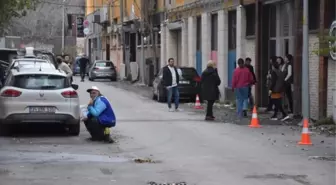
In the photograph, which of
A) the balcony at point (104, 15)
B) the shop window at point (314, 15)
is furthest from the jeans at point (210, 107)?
the balcony at point (104, 15)

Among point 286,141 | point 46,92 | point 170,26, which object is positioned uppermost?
point 170,26

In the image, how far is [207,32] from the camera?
1230 inches

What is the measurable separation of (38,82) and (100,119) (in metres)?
1.83

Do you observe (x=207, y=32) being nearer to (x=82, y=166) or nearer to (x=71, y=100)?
(x=71, y=100)

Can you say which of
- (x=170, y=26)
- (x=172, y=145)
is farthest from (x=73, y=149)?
(x=170, y=26)

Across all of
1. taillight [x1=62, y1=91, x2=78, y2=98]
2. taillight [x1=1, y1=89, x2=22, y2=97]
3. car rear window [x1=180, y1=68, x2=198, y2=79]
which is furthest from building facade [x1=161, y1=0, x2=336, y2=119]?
taillight [x1=1, y1=89, x2=22, y2=97]

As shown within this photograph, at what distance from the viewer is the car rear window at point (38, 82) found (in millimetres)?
15680

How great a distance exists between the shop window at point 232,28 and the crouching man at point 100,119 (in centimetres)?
1366

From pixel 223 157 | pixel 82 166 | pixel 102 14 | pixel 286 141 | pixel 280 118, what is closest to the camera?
pixel 82 166

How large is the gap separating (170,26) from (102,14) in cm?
2650

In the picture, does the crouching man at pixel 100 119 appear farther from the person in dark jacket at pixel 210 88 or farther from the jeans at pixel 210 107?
the person in dark jacket at pixel 210 88

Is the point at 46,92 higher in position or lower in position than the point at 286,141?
higher

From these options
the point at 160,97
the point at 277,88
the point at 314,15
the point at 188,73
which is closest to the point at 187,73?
the point at 188,73

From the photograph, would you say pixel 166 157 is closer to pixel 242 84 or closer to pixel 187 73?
pixel 242 84
